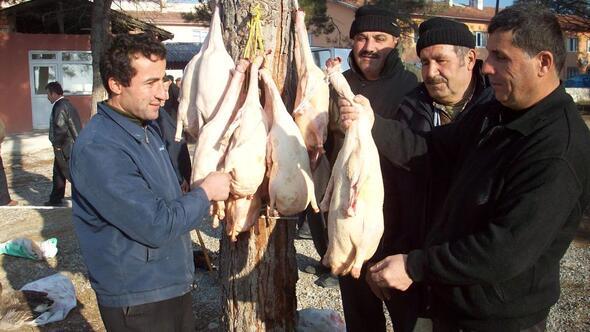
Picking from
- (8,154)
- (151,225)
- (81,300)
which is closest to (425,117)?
(151,225)

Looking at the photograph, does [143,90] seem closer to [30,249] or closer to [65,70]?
[30,249]

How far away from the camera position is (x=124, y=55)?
2.44m

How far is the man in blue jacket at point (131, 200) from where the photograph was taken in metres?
2.33

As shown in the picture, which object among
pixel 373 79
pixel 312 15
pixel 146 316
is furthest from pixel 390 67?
pixel 312 15

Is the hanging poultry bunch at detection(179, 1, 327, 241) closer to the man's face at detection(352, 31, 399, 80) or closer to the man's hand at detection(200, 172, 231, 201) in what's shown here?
the man's hand at detection(200, 172, 231, 201)

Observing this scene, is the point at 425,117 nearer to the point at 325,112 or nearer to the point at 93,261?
the point at 325,112

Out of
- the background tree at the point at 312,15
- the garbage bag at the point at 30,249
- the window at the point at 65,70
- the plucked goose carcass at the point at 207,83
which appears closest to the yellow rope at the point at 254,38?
the plucked goose carcass at the point at 207,83

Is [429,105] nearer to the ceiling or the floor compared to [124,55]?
nearer to the floor

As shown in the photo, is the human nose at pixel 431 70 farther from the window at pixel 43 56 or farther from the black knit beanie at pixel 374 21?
the window at pixel 43 56

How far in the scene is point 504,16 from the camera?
207 cm

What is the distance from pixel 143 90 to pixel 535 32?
5.44 feet

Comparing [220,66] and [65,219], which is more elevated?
[220,66]

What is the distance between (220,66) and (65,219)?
23.2ft

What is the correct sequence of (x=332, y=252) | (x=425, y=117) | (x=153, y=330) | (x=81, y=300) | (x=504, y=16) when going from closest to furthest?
(x=504, y=16), (x=332, y=252), (x=153, y=330), (x=425, y=117), (x=81, y=300)
